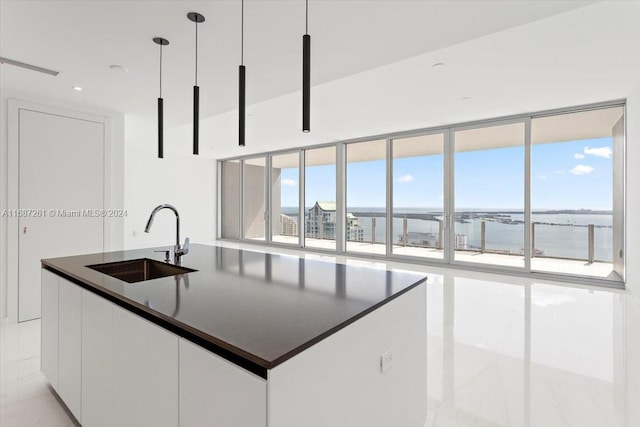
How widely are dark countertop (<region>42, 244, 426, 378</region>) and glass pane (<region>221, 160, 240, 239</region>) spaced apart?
7.94 metres

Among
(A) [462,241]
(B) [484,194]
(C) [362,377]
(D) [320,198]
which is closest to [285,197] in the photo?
(D) [320,198]

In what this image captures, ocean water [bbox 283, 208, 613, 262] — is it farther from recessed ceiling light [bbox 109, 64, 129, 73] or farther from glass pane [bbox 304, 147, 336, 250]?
recessed ceiling light [bbox 109, 64, 129, 73]

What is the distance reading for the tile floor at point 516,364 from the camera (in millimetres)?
1948

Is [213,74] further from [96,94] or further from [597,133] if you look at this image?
[597,133]

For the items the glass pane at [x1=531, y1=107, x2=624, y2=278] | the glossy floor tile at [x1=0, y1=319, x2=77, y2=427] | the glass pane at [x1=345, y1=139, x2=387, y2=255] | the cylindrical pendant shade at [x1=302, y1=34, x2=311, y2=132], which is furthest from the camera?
the glass pane at [x1=345, y1=139, x2=387, y2=255]

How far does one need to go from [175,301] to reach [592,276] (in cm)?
588

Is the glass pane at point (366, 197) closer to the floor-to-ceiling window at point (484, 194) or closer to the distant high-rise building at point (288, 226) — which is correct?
the floor-to-ceiling window at point (484, 194)

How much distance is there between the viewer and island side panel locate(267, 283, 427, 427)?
0.90 meters

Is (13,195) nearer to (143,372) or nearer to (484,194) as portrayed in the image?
(143,372)

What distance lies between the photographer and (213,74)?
10.8 ft

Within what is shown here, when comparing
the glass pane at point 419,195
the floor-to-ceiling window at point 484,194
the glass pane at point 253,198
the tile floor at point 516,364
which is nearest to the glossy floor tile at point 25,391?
the tile floor at point 516,364

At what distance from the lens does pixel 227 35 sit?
2.59m

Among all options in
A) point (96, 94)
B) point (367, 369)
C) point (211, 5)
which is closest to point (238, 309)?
point (367, 369)

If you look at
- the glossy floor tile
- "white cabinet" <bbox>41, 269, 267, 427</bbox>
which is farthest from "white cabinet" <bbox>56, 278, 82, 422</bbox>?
the glossy floor tile
